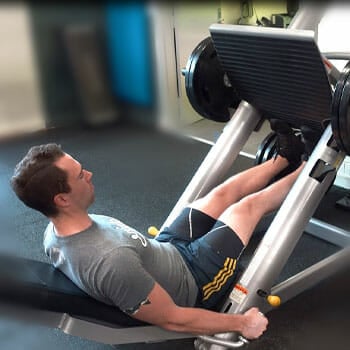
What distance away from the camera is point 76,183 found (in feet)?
3.72

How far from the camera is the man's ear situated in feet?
3.61

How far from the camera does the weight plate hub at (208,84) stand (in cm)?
179

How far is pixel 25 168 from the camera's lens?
3.60ft

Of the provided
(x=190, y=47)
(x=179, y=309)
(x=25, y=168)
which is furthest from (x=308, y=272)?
(x=190, y=47)

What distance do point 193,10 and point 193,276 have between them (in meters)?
0.97

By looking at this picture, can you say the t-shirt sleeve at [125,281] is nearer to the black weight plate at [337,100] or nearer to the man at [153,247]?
the man at [153,247]

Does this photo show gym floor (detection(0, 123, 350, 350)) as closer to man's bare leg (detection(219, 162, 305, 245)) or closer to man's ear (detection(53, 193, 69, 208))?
man's ear (detection(53, 193, 69, 208))

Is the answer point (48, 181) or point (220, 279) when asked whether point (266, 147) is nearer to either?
point (220, 279)

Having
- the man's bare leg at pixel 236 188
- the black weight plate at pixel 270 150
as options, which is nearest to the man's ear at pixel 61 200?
the man's bare leg at pixel 236 188

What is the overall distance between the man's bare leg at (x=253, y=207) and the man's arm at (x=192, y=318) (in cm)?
23

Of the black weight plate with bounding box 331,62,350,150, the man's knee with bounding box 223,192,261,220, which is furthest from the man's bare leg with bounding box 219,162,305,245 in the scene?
the black weight plate with bounding box 331,62,350,150

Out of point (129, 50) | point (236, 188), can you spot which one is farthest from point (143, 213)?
point (129, 50)

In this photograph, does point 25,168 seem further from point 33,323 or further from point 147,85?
point 147,85

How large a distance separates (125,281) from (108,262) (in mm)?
60
